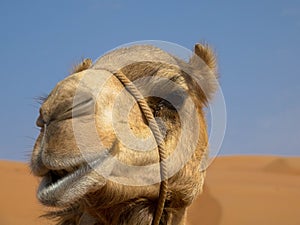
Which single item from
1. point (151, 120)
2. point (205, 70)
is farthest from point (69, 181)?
point (205, 70)

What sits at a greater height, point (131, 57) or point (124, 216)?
point (131, 57)


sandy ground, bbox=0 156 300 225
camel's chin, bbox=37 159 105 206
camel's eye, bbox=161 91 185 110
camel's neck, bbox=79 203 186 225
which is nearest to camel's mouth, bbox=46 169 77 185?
camel's chin, bbox=37 159 105 206

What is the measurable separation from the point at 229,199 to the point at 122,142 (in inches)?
947

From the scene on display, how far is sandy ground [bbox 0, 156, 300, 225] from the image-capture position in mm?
22263

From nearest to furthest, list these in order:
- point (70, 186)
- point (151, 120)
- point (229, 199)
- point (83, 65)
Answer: point (70, 186), point (151, 120), point (83, 65), point (229, 199)

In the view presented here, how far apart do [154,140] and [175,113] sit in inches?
11.8

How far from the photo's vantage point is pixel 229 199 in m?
26.2

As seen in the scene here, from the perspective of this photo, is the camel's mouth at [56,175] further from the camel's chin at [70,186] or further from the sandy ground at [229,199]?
the sandy ground at [229,199]

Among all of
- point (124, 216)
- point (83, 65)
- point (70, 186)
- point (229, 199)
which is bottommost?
point (229, 199)

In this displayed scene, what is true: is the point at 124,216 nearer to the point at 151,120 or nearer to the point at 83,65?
the point at 151,120

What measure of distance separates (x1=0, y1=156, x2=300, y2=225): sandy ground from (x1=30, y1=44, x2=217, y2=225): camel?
46.2ft

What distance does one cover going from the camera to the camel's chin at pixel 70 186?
93.8 inches

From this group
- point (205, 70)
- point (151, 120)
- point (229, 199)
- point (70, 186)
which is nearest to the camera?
point (70, 186)

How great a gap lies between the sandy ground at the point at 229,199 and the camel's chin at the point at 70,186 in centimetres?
1489
